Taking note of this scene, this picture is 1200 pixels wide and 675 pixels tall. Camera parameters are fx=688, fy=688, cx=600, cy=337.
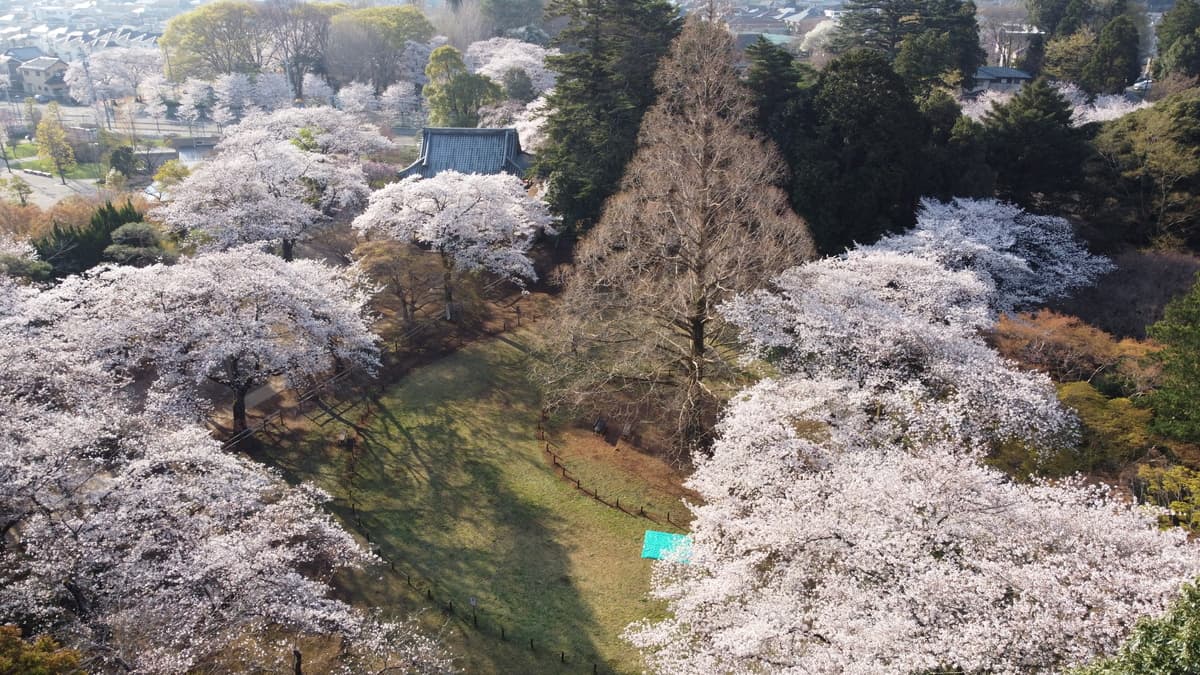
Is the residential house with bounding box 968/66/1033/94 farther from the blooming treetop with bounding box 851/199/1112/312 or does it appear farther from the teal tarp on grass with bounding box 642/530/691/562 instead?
the teal tarp on grass with bounding box 642/530/691/562

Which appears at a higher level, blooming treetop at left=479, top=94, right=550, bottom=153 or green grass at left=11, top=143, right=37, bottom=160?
blooming treetop at left=479, top=94, right=550, bottom=153

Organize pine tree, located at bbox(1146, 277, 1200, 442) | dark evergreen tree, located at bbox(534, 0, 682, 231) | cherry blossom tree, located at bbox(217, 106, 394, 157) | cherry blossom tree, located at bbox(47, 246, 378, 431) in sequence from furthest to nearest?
cherry blossom tree, located at bbox(217, 106, 394, 157) < dark evergreen tree, located at bbox(534, 0, 682, 231) < cherry blossom tree, located at bbox(47, 246, 378, 431) < pine tree, located at bbox(1146, 277, 1200, 442)

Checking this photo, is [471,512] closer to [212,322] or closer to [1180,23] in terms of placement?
[212,322]

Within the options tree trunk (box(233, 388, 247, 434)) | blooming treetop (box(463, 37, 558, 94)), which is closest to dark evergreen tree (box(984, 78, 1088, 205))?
tree trunk (box(233, 388, 247, 434))

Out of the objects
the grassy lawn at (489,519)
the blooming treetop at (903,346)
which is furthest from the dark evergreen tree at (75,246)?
the blooming treetop at (903,346)

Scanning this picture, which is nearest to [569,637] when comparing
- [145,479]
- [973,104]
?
[145,479]

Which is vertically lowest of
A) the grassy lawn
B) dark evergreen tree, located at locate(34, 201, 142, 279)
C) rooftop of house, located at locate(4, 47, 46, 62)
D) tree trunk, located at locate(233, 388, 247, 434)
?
the grassy lawn
